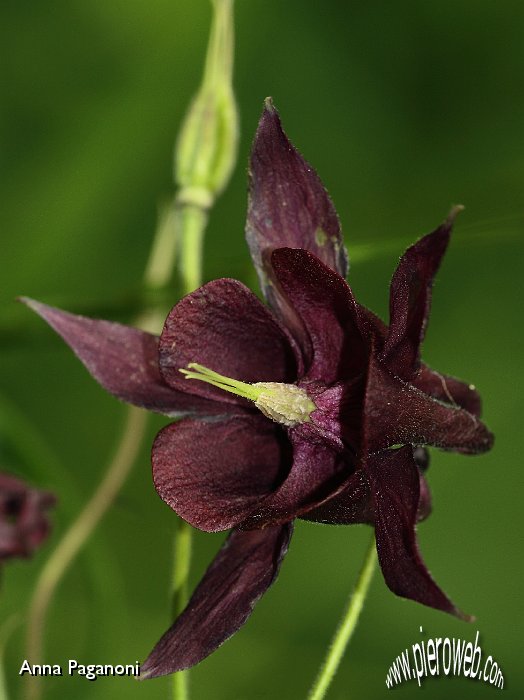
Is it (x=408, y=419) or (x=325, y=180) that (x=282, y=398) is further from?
(x=325, y=180)

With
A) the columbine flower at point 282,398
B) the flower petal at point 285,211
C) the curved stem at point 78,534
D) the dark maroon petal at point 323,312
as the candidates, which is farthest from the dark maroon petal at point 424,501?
the curved stem at point 78,534

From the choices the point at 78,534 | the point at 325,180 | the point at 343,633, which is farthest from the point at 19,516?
the point at 325,180

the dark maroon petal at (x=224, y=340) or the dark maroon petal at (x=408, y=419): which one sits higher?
the dark maroon petal at (x=224, y=340)

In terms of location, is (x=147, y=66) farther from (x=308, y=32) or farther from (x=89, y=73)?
(x=308, y=32)

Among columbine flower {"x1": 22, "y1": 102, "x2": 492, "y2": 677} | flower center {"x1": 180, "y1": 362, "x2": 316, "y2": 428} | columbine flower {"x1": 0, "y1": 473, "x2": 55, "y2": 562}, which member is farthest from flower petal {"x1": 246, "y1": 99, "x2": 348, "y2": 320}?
columbine flower {"x1": 0, "y1": 473, "x2": 55, "y2": 562}

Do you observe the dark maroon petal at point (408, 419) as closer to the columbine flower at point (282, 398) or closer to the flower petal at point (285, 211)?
the columbine flower at point (282, 398)
